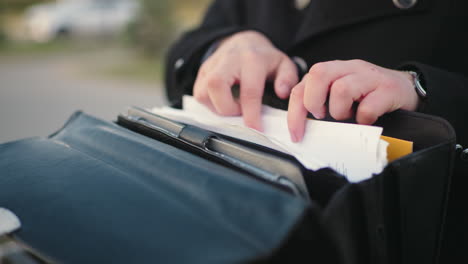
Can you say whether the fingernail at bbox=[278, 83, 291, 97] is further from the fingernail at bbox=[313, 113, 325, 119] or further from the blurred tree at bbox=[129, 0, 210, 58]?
the blurred tree at bbox=[129, 0, 210, 58]

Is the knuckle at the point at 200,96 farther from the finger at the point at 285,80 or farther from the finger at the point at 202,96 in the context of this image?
the finger at the point at 285,80

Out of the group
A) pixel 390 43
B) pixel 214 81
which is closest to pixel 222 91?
pixel 214 81

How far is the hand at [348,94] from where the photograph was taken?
63 cm

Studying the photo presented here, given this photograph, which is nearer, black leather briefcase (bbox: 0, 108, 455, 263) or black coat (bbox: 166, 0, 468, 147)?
black leather briefcase (bbox: 0, 108, 455, 263)

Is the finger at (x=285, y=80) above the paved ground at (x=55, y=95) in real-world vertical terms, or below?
above

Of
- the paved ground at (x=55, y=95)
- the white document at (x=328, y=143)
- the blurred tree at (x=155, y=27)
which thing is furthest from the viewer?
the blurred tree at (x=155, y=27)

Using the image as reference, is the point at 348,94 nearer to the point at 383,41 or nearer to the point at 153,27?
the point at 383,41

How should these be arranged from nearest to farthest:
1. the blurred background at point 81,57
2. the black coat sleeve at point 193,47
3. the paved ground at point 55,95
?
the black coat sleeve at point 193,47, the paved ground at point 55,95, the blurred background at point 81,57

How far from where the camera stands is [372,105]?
61 cm

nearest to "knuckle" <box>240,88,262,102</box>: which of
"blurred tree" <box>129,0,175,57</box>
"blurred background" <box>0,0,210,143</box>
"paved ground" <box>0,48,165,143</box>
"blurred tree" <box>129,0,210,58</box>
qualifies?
"blurred background" <box>0,0,210,143</box>

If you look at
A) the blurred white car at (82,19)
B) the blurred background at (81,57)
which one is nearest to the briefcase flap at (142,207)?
the blurred background at (81,57)

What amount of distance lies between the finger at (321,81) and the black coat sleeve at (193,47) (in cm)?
44

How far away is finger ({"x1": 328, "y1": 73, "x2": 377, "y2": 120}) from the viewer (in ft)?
2.07

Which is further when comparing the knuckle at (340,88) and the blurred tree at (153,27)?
the blurred tree at (153,27)
